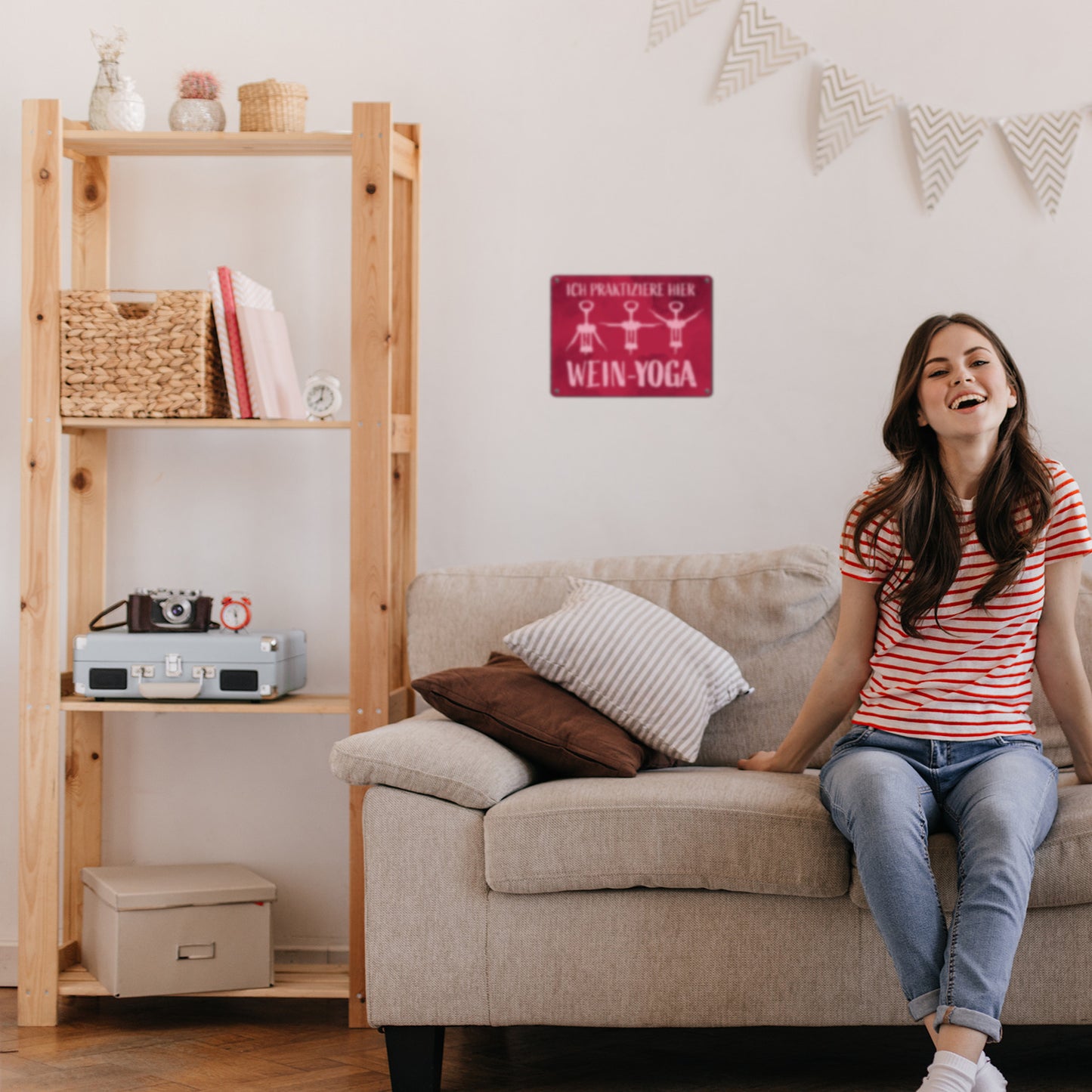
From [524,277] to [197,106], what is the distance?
750 millimetres

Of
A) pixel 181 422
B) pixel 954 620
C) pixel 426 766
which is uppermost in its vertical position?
pixel 181 422

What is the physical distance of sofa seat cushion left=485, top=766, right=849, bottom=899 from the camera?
187 cm

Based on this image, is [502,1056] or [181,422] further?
[181,422]

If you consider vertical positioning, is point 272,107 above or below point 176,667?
above

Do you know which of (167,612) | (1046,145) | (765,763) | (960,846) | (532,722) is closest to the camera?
(960,846)

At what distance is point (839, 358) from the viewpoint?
2.78 m

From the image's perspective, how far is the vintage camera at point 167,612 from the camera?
2.50m

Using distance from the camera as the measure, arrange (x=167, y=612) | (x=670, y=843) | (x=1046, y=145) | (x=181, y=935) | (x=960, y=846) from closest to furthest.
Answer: (x=960, y=846)
(x=670, y=843)
(x=181, y=935)
(x=167, y=612)
(x=1046, y=145)

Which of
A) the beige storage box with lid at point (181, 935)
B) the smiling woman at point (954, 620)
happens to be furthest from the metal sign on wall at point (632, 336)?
the beige storage box with lid at point (181, 935)

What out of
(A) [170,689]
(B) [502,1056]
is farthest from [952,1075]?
(A) [170,689]

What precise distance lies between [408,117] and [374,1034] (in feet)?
6.18

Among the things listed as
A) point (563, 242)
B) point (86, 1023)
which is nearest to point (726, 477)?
point (563, 242)

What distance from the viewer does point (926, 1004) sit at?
1611mm

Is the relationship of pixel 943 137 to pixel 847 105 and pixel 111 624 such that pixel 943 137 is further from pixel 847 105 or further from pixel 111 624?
pixel 111 624
